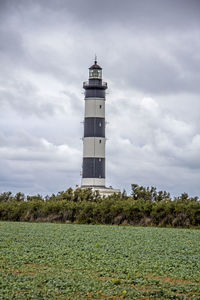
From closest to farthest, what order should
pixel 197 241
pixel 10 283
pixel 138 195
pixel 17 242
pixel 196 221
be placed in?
pixel 10 283 → pixel 17 242 → pixel 197 241 → pixel 196 221 → pixel 138 195

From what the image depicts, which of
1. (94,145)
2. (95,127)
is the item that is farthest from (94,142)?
(95,127)

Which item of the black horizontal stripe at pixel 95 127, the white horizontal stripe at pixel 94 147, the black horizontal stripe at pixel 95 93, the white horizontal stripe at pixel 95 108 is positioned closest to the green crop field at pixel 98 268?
the white horizontal stripe at pixel 94 147

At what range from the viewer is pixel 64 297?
10609 millimetres

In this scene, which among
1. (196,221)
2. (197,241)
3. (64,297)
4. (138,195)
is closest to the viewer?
(64,297)

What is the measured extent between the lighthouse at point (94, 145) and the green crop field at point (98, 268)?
29449 mm

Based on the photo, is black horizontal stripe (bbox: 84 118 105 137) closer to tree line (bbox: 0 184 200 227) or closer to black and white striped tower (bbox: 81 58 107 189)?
black and white striped tower (bbox: 81 58 107 189)

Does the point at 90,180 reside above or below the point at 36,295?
above

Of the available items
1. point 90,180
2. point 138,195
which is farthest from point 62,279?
point 90,180

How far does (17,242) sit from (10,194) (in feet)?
90.1

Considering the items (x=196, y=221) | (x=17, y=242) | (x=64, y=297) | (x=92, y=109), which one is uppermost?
(x=92, y=109)

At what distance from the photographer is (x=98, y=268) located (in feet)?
47.0

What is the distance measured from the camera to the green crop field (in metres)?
11.2

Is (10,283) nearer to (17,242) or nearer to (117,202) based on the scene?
(17,242)

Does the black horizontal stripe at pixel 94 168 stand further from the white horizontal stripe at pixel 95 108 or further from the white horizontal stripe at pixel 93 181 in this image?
the white horizontal stripe at pixel 95 108
